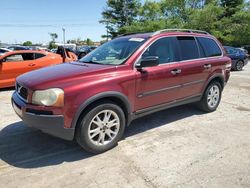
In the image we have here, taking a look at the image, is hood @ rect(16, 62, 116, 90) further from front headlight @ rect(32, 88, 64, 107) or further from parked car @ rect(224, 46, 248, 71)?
parked car @ rect(224, 46, 248, 71)

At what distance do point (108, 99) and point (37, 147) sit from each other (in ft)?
4.43

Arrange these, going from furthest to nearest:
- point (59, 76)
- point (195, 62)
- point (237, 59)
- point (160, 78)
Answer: point (237, 59) → point (195, 62) → point (160, 78) → point (59, 76)

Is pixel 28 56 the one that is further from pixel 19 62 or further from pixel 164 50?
pixel 164 50

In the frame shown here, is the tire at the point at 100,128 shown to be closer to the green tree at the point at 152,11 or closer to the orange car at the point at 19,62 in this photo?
the orange car at the point at 19,62

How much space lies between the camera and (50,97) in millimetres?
3135

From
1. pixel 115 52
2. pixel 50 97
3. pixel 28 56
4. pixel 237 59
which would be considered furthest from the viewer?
pixel 237 59

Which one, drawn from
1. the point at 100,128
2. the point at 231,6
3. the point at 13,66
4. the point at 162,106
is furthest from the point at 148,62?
the point at 231,6

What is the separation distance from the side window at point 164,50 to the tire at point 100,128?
112cm

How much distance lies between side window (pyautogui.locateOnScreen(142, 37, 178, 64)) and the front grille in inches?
74.7

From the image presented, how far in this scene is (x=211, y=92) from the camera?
549cm

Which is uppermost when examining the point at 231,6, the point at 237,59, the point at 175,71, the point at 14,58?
the point at 231,6

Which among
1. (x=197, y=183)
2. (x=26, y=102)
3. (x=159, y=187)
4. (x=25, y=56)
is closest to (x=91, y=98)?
(x=26, y=102)

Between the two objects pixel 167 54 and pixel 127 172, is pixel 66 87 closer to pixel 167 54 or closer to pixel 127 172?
pixel 127 172

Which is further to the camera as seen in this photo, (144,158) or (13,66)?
(13,66)
